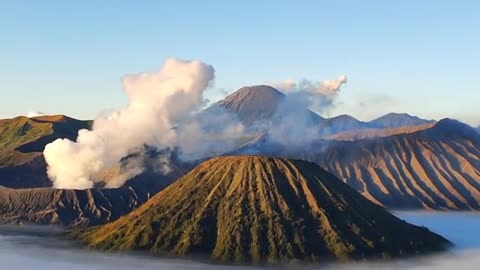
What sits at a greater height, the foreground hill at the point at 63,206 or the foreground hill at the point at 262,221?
the foreground hill at the point at 63,206

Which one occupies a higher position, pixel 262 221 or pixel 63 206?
pixel 63 206

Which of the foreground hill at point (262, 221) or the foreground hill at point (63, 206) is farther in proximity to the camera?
the foreground hill at point (63, 206)

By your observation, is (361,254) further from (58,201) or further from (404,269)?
(58,201)

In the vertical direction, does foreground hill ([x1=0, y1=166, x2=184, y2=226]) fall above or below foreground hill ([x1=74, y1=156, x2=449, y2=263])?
above

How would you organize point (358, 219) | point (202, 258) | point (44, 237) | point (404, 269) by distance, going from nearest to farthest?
point (404, 269), point (202, 258), point (358, 219), point (44, 237)

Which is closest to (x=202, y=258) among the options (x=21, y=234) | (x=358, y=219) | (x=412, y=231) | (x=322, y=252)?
(x=322, y=252)

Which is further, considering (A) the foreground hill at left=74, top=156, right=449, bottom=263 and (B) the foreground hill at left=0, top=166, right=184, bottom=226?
(B) the foreground hill at left=0, top=166, right=184, bottom=226

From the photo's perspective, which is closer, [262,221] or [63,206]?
[262,221]

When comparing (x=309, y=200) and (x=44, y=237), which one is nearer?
(x=309, y=200)
